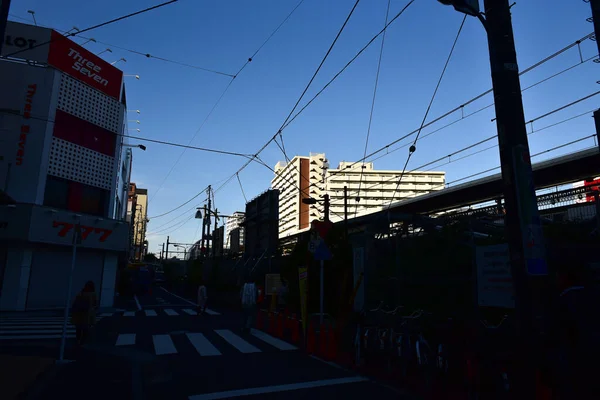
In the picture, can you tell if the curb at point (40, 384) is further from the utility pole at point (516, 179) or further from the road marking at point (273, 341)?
the utility pole at point (516, 179)

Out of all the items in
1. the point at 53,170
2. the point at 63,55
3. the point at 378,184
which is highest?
the point at 378,184

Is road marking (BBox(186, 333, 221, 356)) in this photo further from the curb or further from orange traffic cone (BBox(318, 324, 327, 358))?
the curb

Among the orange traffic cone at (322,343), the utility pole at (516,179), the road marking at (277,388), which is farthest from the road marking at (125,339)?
the utility pole at (516,179)

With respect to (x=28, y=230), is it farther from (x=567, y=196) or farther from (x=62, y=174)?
(x=567, y=196)

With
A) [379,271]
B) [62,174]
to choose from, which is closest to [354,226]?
[379,271]

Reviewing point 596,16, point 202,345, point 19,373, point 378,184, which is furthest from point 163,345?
point 378,184

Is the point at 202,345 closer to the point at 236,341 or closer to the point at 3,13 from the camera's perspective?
the point at 236,341

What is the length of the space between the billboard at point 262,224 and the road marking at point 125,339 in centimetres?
1254

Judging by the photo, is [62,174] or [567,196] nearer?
[567,196]

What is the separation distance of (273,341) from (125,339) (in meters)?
4.52

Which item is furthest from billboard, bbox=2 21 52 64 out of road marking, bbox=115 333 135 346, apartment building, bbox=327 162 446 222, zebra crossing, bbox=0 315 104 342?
apartment building, bbox=327 162 446 222

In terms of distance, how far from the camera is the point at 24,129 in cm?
2066

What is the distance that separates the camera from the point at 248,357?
29.5 ft

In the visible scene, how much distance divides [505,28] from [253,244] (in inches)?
1031
